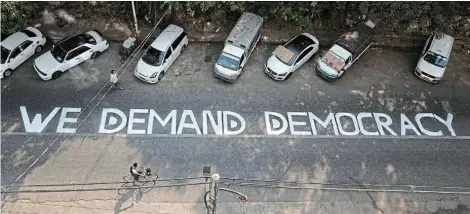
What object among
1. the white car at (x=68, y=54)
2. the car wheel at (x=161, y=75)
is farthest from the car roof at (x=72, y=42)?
the car wheel at (x=161, y=75)

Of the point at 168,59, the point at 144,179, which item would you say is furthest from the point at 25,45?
the point at 144,179

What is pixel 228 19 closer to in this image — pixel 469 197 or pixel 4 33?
pixel 4 33

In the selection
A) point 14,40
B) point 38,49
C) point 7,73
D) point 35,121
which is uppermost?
point 14,40

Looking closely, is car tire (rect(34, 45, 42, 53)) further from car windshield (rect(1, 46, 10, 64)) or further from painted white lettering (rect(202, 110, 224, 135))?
painted white lettering (rect(202, 110, 224, 135))

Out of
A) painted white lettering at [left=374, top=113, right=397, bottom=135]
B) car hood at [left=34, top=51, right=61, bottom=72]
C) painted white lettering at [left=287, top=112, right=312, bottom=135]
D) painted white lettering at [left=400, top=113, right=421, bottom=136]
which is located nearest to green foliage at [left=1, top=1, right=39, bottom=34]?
car hood at [left=34, top=51, right=61, bottom=72]

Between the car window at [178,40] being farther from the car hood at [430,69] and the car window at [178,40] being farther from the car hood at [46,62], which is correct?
the car hood at [430,69]

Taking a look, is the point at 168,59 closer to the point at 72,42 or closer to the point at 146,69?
the point at 146,69

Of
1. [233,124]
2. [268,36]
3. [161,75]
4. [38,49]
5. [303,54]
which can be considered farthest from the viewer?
[268,36]
